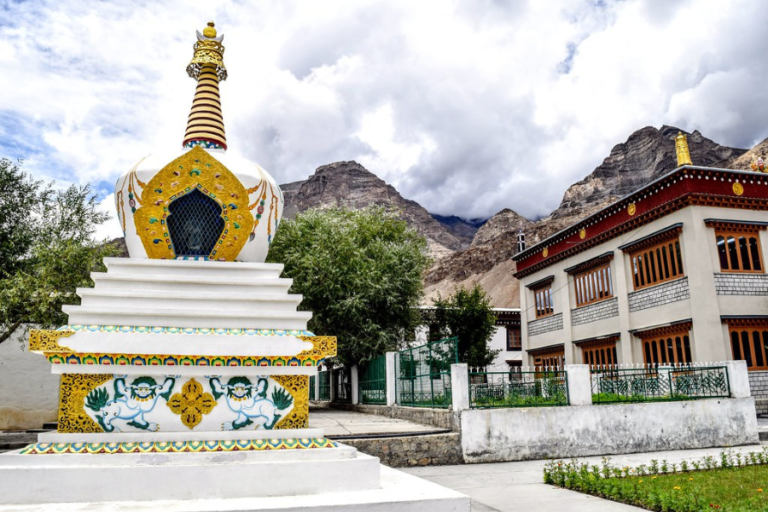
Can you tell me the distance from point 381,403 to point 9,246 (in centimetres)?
1127

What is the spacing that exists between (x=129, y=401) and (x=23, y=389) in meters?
13.1

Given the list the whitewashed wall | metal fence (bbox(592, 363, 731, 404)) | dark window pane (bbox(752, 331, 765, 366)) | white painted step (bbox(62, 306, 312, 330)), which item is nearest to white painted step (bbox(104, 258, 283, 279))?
white painted step (bbox(62, 306, 312, 330))

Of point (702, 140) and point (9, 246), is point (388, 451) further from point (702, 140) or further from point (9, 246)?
point (702, 140)

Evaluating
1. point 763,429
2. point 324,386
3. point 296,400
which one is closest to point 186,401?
point 296,400

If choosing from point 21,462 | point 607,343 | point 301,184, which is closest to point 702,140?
point 301,184

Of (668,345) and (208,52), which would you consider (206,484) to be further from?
(668,345)

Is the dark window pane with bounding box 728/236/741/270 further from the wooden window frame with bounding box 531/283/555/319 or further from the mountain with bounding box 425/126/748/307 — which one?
the mountain with bounding box 425/126/748/307

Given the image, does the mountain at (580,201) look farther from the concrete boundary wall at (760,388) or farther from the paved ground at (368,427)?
the paved ground at (368,427)

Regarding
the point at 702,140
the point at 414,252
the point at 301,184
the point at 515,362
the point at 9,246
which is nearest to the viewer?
the point at 9,246

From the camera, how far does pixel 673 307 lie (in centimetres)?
1959

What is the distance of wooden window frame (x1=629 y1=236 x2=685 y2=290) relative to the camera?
19.6 meters

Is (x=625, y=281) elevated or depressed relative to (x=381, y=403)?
elevated

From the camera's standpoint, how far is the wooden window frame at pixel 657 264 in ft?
64.2

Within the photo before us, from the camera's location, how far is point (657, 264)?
20.6m
